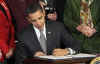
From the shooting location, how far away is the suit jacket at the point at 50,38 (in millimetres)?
1517

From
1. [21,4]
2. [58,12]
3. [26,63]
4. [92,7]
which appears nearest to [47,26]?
[58,12]

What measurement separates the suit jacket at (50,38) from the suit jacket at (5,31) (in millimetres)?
72

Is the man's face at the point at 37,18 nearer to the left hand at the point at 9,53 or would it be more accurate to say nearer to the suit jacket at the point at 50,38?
the suit jacket at the point at 50,38

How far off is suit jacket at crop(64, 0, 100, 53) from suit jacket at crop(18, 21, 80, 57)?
78mm

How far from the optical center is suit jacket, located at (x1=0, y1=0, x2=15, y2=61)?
149cm

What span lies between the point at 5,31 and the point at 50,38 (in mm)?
329

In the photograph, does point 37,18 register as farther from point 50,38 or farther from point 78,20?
point 78,20

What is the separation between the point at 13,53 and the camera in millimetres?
1544

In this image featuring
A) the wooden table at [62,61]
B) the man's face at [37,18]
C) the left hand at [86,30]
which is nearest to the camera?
the wooden table at [62,61]

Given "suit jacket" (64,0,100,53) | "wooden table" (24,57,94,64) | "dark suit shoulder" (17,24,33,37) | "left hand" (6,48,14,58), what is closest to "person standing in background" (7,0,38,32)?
"dark suit shoulder" (17,24,33,37)

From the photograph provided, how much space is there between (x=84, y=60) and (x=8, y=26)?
2.55ft

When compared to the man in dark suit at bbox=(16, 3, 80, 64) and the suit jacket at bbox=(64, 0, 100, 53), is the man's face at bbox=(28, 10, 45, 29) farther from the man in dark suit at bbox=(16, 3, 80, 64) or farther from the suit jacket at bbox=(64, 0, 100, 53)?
the suit jacket at bbox=(64, 0, 100, 53)

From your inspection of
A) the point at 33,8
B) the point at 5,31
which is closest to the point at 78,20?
the point at 33,8

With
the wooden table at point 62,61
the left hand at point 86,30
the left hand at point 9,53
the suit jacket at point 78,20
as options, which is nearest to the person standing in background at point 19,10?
the left hand at point 9,53
